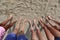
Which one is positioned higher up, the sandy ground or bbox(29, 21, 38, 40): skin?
the sandy ground

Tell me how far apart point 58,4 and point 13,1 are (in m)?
0.26

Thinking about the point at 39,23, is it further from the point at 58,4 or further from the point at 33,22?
the point at 58,4

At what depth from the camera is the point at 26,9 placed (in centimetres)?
128

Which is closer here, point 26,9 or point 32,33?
point 32,33

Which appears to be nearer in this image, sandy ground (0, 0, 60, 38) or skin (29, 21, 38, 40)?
skin (29, 21, 38, 40)

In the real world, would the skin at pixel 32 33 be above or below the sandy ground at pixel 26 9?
below

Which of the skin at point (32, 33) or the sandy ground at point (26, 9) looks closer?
the skin at point (32, 33)

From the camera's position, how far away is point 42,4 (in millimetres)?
1286

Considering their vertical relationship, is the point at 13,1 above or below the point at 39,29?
above

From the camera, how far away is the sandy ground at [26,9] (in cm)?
128

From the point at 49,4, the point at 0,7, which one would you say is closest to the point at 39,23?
the point at 49,4

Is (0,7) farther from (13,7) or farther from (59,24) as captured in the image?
(59,24)

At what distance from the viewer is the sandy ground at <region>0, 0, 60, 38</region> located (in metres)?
1.28

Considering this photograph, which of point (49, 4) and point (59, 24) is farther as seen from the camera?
point (49, 4)
